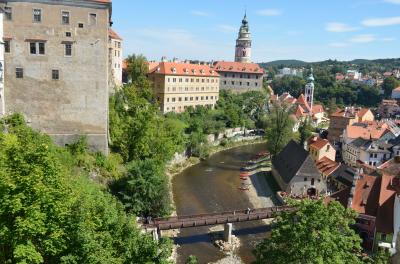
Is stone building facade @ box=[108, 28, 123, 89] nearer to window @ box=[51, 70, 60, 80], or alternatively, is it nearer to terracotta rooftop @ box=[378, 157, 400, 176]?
window @ box=[51, 70, 60, 80]

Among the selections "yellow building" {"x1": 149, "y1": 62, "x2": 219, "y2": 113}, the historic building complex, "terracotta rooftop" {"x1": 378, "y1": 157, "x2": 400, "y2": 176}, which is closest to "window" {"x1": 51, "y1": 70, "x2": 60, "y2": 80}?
"terracotta rooftop" {"x1": 378, "y1": 157, "x2": 400, "y2": 176}

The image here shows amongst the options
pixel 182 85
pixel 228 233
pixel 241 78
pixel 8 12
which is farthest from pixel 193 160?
pixel 241 78

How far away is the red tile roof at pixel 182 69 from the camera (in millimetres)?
58594

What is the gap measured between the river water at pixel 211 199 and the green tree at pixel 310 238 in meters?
10.6

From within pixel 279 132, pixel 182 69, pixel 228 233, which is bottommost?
pixel 228 233

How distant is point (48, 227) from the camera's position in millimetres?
10719

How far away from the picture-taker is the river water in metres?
24.3

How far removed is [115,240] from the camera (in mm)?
11531

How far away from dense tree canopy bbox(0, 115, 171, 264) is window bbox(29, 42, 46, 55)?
1393cm

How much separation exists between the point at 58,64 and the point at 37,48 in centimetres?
151

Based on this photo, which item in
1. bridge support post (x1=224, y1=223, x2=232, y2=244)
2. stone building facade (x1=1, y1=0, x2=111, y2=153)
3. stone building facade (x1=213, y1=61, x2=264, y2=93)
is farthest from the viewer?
stone building facade (x1=213, y1=61, x2=264, y2=93)

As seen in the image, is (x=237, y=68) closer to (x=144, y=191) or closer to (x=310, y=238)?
(x=144, y=191)

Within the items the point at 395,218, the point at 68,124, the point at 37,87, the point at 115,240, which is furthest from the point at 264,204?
the point at 115,240

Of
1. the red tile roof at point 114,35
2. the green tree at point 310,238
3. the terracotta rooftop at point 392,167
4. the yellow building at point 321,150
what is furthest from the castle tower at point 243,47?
the green tree at point 310,238
